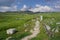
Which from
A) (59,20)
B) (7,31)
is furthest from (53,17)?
(7,31)

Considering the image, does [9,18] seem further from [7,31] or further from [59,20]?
[59,20]

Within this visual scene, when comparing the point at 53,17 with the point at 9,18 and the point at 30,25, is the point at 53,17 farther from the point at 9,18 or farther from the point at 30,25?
the point at 9,18

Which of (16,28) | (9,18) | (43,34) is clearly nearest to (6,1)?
(9,18)

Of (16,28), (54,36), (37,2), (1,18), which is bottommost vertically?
(54,36)

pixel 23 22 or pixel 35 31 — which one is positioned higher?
pixel 23 22

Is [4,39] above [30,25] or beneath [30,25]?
beneath

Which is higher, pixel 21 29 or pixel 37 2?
pixel 37 2
